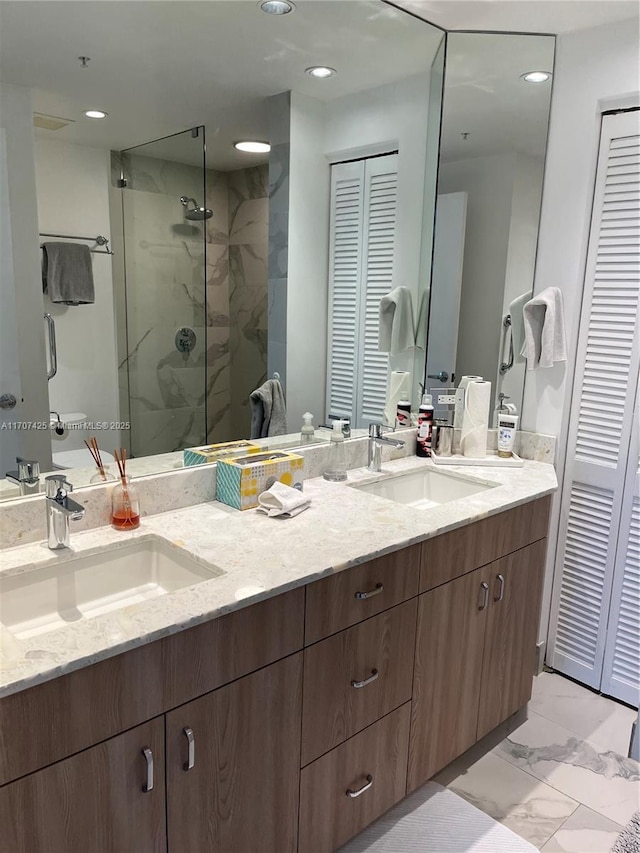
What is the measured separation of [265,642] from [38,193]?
1.12 meters

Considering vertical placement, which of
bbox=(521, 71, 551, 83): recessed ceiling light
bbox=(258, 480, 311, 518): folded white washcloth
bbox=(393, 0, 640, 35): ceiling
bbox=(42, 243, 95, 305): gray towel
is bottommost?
bbox=(258, 480, 311, 518): folded white washcloth

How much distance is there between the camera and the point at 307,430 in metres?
2.14

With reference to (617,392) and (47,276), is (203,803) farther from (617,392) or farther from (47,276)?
(617,392)

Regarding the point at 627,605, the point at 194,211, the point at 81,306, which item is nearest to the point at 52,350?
the point at 81,306

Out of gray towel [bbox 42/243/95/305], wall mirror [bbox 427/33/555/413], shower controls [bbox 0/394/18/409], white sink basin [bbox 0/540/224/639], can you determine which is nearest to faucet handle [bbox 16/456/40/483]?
shower controls [bbox 0/394/18/409]

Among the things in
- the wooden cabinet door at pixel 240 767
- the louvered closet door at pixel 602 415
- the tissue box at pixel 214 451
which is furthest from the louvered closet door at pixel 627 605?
the wooden cabinet door at pixel 240 767

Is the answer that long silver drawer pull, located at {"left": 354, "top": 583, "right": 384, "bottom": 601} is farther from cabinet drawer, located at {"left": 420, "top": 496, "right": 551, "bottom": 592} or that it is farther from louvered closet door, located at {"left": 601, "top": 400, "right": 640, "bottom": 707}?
louvered closet door, located at {"left": 601, "top": 400, "right": 640, "bottom": 707}

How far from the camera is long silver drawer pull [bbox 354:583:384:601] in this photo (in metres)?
1.55

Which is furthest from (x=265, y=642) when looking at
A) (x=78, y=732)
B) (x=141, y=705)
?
(x=78, y=732)

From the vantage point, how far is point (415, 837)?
184 cm

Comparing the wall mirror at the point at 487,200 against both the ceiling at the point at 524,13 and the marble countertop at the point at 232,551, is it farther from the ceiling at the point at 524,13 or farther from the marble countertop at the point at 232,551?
the marble countertop at the point at 232,551

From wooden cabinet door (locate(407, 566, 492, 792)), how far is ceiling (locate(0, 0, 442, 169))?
1.40 meters

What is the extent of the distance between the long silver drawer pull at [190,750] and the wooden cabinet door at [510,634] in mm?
1090

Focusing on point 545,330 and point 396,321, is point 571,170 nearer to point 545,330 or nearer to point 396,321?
point 545,330
